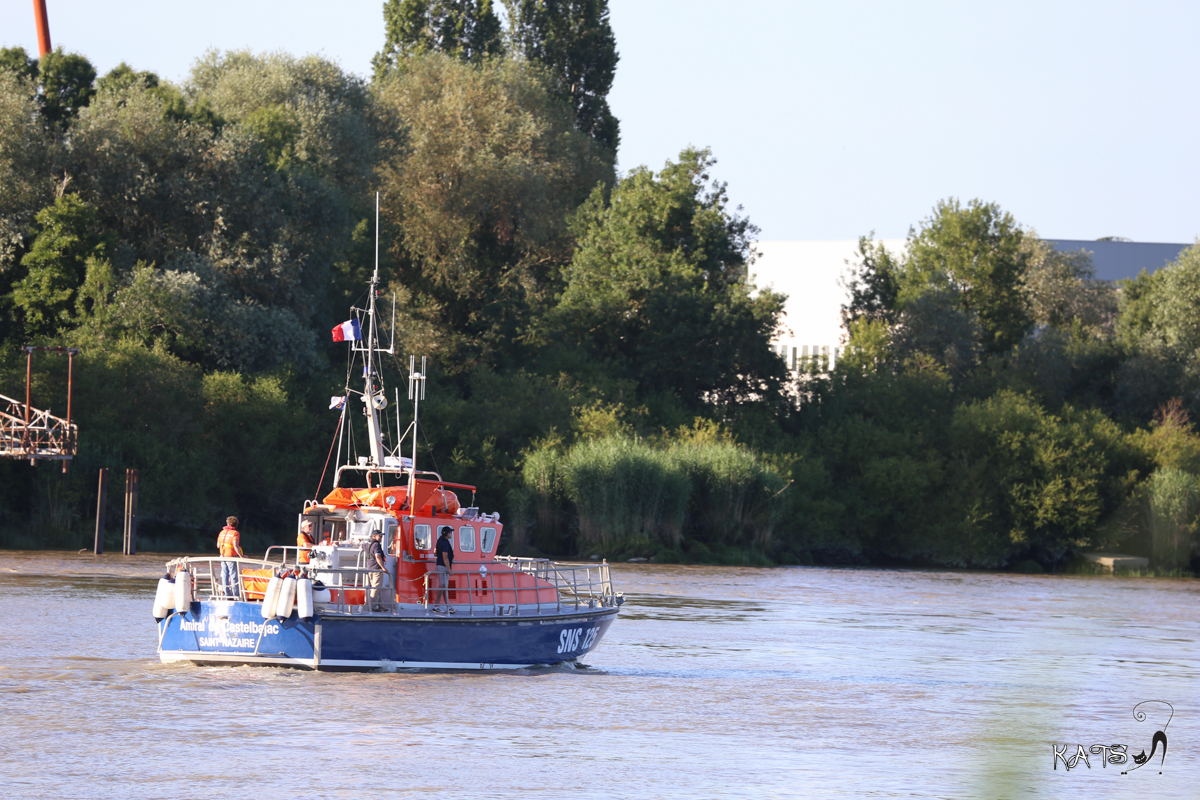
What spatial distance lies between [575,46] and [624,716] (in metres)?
70.1

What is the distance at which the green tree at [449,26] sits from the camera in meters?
86.9

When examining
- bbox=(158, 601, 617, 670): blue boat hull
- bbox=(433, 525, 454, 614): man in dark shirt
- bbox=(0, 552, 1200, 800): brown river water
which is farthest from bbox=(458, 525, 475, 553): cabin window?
bbox=(0, 552, 1200, 800): brown river water

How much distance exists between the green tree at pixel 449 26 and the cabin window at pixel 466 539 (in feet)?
217

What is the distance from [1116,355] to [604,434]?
30.0m

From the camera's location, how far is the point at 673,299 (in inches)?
2822

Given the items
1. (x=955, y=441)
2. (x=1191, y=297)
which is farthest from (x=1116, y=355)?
(x=955, y=441)

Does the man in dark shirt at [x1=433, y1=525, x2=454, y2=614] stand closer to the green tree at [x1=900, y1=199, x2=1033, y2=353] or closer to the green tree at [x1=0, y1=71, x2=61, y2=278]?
the green tree at [x1=0, y1=71, x2=61, y2=278]

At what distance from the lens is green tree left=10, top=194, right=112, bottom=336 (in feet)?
187

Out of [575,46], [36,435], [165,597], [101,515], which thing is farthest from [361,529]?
[575,46]

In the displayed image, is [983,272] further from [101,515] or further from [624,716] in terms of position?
[624,716]

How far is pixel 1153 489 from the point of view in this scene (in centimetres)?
6384

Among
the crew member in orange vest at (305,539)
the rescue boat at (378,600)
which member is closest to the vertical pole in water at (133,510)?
the rescue boat at (378,600)

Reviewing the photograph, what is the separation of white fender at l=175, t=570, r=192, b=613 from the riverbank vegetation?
872 inches

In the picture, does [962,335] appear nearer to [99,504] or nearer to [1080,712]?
[99,504]
